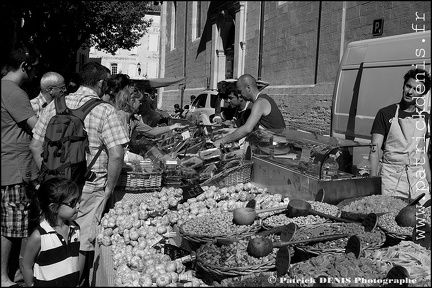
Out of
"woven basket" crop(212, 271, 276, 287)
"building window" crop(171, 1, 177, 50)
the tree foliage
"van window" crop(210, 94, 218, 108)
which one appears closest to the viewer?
"woven basket" crop(212, 271, 276, 287)

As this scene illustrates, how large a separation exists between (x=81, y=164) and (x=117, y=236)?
0.77m

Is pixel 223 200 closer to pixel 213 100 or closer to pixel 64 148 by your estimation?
pixel 64 148

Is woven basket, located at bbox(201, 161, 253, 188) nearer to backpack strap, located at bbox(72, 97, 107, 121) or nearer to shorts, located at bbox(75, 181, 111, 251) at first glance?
shorts, located at bbox(75, 181, 111, 251)

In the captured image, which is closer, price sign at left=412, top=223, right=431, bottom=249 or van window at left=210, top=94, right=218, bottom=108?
price sign at left=412, top=223, right=431, bottom=249

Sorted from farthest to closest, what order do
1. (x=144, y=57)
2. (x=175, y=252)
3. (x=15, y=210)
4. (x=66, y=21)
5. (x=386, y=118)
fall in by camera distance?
(x=144, y=57)
(x=66, y=21)
(x=386, y=118)
(x=15, y=210)
(x=175, y=252)

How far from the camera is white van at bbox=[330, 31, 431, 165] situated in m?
5.48

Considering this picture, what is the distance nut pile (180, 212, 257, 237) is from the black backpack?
913 millimetres

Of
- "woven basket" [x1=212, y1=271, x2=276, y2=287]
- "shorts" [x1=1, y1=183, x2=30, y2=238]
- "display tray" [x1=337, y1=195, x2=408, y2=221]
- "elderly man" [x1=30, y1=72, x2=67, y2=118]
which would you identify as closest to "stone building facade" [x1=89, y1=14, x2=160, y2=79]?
"elderly man" [x1=30, y1=72, x2=67, y2=118]

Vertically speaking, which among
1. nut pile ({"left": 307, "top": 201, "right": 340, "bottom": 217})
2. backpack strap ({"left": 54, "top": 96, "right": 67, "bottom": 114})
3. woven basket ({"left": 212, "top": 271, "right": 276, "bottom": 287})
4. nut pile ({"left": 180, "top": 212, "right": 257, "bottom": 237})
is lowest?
woven basket ({"left": 212, "top": 271, "right": 276, "bottom": 287})

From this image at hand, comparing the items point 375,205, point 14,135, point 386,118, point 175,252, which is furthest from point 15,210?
point 386,118

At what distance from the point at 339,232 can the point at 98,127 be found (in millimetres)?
1957

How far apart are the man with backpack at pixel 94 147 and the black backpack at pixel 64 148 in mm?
80

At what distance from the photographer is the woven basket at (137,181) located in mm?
4625

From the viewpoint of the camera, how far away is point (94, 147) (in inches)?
148
